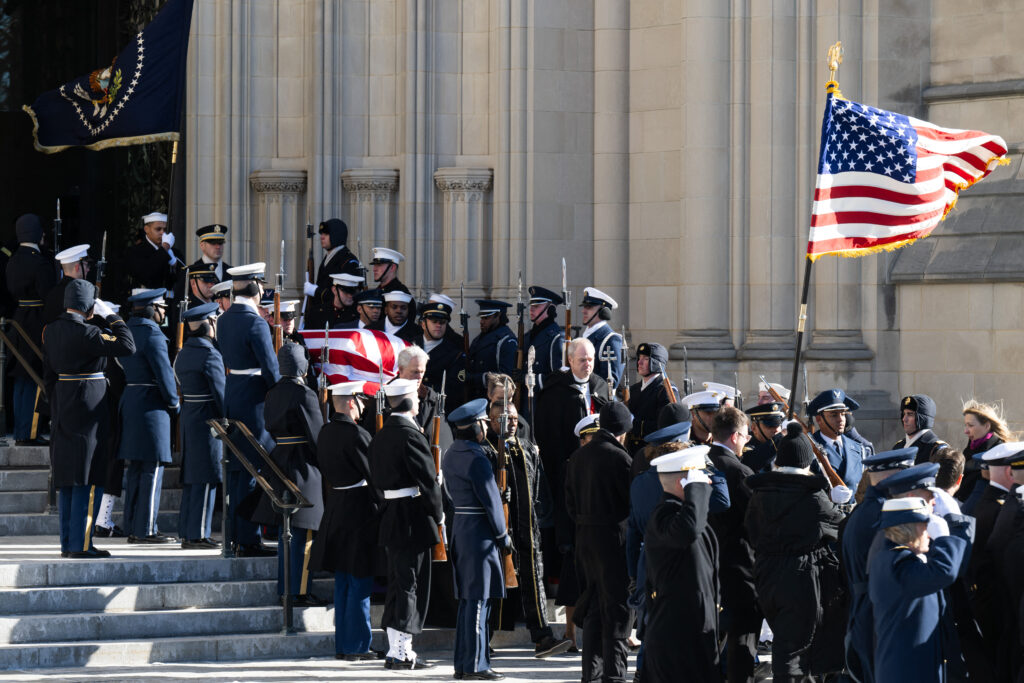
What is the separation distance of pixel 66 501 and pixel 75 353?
1.05m

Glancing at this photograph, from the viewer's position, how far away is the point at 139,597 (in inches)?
473

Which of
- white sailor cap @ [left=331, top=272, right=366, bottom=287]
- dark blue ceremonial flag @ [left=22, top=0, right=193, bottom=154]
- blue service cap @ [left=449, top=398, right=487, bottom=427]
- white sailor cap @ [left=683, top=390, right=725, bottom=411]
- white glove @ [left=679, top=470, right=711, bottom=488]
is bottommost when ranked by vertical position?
white glove @ [left=679, top=470, right=711, bottom=488]

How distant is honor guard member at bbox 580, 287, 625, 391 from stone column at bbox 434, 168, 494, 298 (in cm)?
269

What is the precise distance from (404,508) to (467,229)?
5836mm

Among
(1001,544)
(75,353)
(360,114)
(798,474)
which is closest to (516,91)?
(360,114)

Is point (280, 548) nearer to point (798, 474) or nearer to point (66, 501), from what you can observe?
point (66, 501)

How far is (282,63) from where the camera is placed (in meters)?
17.5

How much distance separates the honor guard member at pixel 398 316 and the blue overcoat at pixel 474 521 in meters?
3.19

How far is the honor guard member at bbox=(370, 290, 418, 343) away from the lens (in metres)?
14.3

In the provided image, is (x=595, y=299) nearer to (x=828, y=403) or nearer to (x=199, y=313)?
(x=828, y=403)

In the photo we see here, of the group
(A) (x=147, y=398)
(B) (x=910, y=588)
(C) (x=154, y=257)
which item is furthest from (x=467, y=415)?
(C) (x=154, y=257)

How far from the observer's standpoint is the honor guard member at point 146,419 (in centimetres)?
1311

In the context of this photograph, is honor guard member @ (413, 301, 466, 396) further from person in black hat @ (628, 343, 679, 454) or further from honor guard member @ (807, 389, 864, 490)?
honor guard member @ (807, 389, 864, 490)

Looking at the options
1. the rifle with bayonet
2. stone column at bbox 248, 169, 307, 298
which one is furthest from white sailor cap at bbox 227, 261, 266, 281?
stone column at bbox 248, 169, 307, 298
